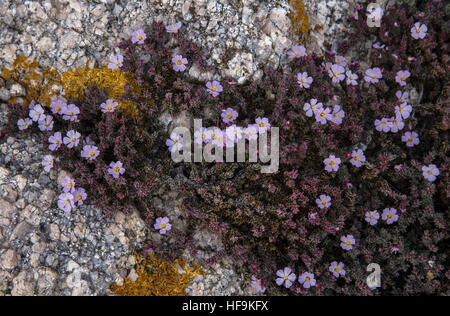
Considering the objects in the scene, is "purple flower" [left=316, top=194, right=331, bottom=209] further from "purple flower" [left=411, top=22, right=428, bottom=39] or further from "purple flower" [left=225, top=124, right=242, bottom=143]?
"purple flower" [left=411, top=22, right=428, bottom=39]

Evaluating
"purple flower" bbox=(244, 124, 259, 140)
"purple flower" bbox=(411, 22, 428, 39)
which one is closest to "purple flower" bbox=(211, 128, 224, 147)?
"purple flower" bbox=(244, 124, 259, 140)

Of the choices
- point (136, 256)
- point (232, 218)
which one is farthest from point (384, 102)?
point (136, 256)

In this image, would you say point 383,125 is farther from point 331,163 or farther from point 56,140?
point 56,140

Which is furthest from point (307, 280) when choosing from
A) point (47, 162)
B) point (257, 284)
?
point (47, 162)

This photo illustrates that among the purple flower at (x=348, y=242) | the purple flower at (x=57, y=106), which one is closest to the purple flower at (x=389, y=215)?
the purple flower at (x=348, y=242)

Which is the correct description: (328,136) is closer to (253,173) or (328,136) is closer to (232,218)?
(253,173)

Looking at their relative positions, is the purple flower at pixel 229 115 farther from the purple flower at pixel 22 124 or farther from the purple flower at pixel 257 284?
the purple flower at pixel 22 124
